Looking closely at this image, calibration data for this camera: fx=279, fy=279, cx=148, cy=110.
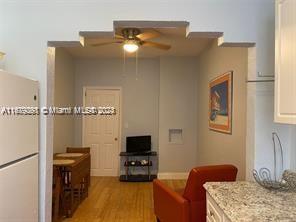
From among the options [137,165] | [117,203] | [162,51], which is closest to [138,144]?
[137,165]

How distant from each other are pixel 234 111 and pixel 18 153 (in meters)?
2.81

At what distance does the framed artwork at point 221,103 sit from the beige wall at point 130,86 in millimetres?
1770

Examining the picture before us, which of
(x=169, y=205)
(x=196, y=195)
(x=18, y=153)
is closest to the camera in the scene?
(x=18, y=153)

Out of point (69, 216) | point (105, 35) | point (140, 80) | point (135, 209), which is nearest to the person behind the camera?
point (105, 35)

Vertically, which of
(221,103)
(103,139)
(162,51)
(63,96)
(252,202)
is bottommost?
(103,139)

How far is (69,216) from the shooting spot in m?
3.83

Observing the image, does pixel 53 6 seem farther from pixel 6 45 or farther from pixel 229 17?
pixel 229 17

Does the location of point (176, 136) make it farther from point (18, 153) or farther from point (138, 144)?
point (18, 153)

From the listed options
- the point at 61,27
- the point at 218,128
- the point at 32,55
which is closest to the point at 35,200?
the point at 32,55

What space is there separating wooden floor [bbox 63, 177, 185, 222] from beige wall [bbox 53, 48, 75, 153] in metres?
1.06

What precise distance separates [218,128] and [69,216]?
256cm

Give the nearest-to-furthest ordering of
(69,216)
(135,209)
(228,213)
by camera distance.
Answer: (228,213)
(69,216)
(135,209)

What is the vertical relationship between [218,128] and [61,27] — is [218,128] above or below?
below

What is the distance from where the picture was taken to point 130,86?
20.9 feet
